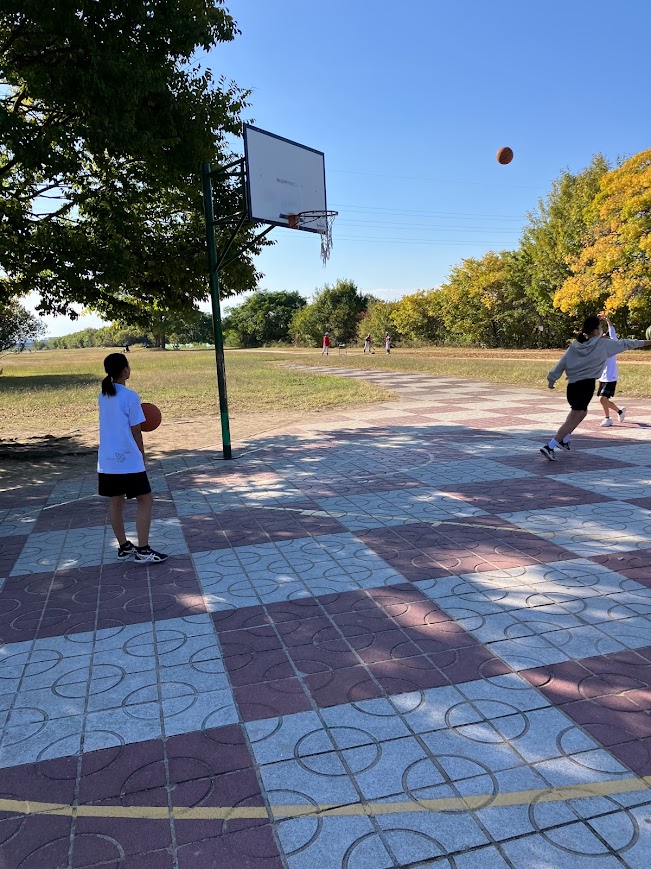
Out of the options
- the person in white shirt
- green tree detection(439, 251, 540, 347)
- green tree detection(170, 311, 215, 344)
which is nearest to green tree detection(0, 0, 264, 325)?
the person in white shirt

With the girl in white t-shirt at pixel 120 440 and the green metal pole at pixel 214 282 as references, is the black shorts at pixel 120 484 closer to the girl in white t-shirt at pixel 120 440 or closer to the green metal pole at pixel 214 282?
the girl in white t-shirt at pixel 120 440

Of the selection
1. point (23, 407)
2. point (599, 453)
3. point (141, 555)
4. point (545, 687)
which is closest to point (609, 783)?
point (545, 687)

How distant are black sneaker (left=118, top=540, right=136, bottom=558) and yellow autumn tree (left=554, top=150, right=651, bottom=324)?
79.6 feet

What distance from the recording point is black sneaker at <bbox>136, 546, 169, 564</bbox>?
508 centimetres

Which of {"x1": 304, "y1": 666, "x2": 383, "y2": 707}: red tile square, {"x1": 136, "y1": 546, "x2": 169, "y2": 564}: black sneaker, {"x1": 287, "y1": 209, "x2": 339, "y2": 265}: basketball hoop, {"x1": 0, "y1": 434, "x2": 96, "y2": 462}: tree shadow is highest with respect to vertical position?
{"x1": 287, "y1": 209, "x2": 339, "y2": 265}: basketball hoop

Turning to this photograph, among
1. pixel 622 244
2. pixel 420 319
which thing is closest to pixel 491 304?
pixel 420 319

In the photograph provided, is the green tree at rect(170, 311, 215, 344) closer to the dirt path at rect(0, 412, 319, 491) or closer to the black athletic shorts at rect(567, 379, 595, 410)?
the dirt path at rect(0, 412, 319, 491)

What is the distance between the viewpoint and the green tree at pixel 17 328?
24498 mm

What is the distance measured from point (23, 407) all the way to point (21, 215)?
11.9 metres

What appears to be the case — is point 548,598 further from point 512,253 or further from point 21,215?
point 512,253

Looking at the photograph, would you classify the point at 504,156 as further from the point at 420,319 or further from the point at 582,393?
the point at 420,319

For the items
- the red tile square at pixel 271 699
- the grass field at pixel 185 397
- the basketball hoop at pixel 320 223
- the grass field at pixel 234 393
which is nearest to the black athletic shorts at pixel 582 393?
the basketball hoop at pixel 320 223

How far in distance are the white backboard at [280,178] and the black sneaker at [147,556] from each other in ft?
19.1

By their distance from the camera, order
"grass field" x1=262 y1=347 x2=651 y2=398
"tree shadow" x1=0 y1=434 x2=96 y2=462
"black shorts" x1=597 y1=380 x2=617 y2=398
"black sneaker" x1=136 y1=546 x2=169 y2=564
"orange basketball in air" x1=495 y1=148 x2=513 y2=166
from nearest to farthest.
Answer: "black sneaker" x1=136 y1=546 x2=169 y2=564 < "black shorts" x1=597 y1=380 x2=617 y2=398 < "tree shadow" x1=0 y1=434 x2=96 y2=462 < "grass field" x1=262 y1=347 x2=651 y2=398 < "orange basketball in air" x1=495 y1=148 x2=513 y2=166
